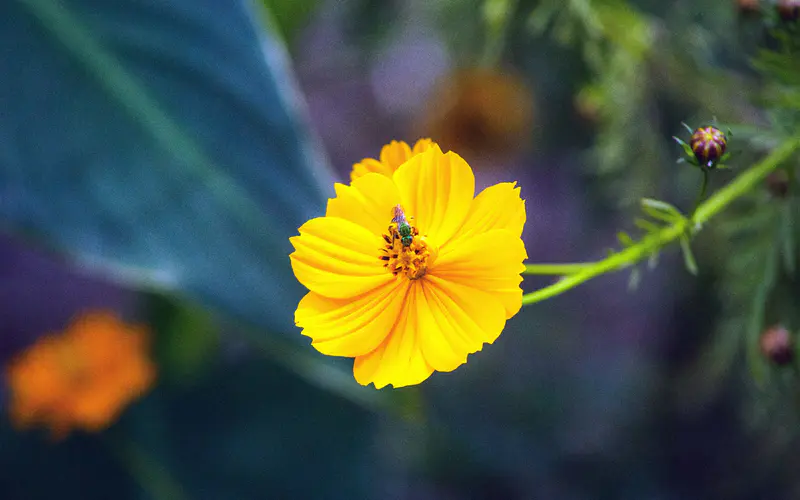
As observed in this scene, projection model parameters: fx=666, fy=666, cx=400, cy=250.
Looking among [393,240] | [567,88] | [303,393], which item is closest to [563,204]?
[567,88]

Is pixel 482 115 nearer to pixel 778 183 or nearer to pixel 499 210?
Result: pixel 778 183

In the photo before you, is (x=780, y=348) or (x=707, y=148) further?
(x=780, y=348)

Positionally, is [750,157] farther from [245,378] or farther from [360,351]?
[245,378]

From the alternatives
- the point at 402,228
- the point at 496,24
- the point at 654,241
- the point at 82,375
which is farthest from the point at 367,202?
the point at 82,375

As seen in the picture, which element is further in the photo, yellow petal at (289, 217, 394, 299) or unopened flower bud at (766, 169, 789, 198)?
unopened flower bud at (766, 169, 789, 198)

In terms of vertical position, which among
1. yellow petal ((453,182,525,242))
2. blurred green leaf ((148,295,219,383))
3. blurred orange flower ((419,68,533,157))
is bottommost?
yellow petal ((453,182,525,242))

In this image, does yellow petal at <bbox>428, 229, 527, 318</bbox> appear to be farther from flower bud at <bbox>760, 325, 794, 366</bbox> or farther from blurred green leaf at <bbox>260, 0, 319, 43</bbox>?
blurred green leaf at <bbox>260, 0, 319, 43</bbox>

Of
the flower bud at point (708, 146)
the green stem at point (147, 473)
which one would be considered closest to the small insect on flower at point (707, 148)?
the flower bud at point (708, 146)

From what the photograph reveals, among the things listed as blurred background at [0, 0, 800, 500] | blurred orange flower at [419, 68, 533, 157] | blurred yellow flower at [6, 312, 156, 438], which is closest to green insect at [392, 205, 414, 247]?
blurred background at [0, 0, 800, 500]
